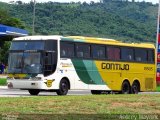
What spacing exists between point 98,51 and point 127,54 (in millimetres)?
2499

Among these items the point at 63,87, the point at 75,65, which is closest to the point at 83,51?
the point at 75,65

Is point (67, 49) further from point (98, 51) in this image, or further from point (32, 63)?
point (98, 51)

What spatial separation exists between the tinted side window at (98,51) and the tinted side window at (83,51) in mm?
460

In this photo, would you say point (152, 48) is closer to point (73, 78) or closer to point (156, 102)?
point (73, 78)

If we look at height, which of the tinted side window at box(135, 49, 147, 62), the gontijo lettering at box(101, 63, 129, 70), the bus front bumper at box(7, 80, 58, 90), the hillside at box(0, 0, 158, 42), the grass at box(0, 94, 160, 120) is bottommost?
the grass at box(0, 94, 160, 120)

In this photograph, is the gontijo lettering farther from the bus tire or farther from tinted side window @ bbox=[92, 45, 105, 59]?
the bus tire

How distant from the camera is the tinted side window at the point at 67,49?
2753 cm

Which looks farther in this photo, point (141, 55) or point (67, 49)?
point (141, 55)

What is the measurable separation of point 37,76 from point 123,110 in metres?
11.6

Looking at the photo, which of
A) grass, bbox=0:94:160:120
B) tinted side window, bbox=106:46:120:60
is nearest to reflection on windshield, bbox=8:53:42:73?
tinted side window, bbox=106:46:120:60

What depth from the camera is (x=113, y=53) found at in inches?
1218

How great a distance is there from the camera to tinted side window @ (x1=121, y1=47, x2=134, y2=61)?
31531 millimetres

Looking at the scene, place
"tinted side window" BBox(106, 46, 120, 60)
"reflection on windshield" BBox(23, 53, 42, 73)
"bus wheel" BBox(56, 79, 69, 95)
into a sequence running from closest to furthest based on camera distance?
"reflection on windshield" BBox(23, 53, 42, 73) < "bus wheel" BBox(56, 79, 69, 95) < "tinted side window" BBox(106, 46, 120, 60)

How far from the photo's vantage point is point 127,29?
103688 millimetres
